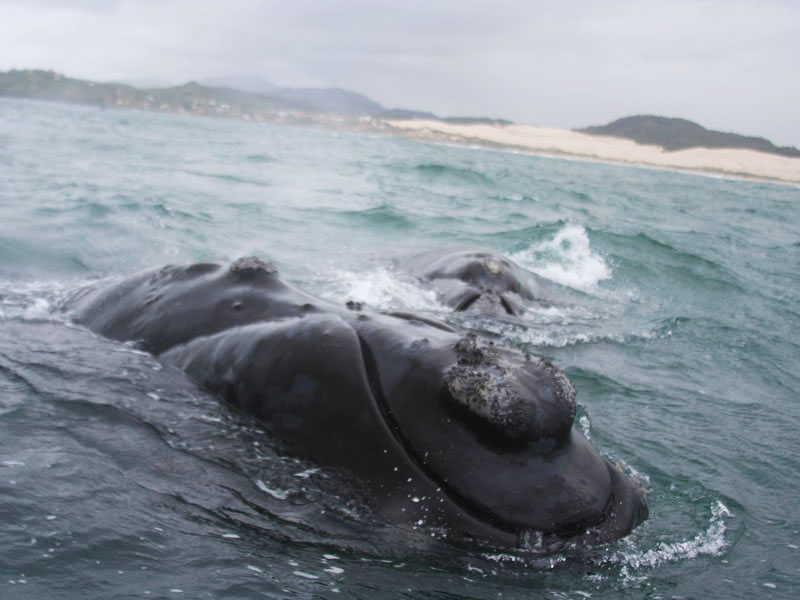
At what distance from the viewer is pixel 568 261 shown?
58.7 feet

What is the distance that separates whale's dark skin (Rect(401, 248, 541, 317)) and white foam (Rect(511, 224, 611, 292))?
3105 mm

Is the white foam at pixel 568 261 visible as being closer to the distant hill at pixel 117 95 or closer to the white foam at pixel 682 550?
the white foam at pixel 682 550

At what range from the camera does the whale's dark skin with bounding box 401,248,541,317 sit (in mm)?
10281

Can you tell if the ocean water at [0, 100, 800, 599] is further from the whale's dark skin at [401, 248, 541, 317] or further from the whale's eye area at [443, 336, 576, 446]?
the whale's eye area at [443, 336, 576, 446]

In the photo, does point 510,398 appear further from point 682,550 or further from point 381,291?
point 381,291

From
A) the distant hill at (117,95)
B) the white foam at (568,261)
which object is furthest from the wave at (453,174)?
the distant hill at (117,95)

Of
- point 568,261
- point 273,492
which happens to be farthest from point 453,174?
point 273,492

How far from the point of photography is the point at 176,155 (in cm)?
3500

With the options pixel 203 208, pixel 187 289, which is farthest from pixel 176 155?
pixel 187 289

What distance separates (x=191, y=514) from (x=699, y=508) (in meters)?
3.45

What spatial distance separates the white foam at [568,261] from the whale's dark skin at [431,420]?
35.6 feet

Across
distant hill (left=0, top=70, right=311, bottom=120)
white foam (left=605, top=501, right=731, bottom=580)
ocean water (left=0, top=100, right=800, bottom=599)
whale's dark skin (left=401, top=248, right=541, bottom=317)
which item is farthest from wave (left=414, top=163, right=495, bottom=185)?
distant hill (left=0, top=70, right=311, bottom=120)

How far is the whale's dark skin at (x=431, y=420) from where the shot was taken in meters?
3.86

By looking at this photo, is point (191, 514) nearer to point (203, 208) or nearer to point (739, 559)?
point (739, 559)
